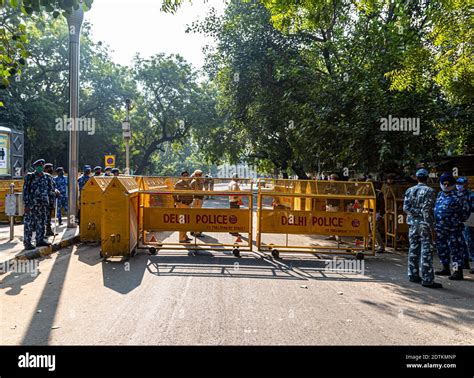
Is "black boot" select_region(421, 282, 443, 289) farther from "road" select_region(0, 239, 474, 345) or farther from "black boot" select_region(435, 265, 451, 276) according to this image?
"black boot" select_region(435, 265, 451, 276)

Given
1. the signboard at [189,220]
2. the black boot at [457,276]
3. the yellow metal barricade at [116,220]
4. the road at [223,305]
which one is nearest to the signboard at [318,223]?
the signboard at [189,220]

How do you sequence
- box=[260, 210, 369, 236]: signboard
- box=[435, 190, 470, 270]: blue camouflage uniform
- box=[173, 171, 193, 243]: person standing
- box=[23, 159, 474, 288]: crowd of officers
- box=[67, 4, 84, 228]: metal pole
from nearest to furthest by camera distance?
box=[23, 159, 474, 288]: crowd of officers, box=[435, 190, 470, 270]: blue camouflage uniform, box=[260, 210, 369, 236]: signboard, box=[173, 171, 193, 243]: person standing, box=[67, 4, 84, 228]: metal pole

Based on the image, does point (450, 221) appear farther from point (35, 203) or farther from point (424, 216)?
point (35, 203)

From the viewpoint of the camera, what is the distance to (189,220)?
9.37 m

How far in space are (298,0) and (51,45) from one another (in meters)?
29.0

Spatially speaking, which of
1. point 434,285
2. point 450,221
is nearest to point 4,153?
point 450,221

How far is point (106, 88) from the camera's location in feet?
116

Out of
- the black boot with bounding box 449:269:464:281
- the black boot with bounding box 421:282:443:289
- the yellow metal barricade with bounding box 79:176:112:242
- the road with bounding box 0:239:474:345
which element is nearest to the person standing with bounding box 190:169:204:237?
the road with bounding box 0:239:474:345

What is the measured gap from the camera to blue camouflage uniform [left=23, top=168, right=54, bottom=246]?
9.12m

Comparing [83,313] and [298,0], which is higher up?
[298,0]

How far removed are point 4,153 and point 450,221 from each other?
1783cm

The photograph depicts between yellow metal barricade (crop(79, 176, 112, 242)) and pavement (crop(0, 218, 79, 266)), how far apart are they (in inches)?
17.9
